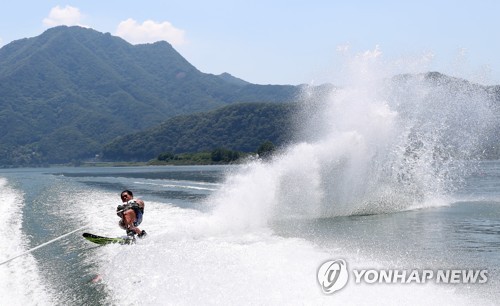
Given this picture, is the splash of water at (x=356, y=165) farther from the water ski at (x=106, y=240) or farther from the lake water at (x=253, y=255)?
the water ski at (x=106, y=240)

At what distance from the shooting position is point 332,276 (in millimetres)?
11859

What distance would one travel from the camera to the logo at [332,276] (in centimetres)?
1091

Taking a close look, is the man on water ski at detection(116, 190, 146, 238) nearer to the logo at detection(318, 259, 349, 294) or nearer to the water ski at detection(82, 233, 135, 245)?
the water ski at detection(82, 233, 135, 245)

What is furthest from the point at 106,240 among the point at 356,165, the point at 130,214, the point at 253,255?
the point at 356,165

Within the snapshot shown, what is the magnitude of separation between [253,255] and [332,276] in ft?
13.0

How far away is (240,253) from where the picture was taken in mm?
15766

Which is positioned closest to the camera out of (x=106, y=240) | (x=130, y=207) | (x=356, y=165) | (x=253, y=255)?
(x=253, y=255)

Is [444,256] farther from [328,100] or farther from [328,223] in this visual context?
[328,100]

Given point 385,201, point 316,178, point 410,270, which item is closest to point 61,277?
point 410,270

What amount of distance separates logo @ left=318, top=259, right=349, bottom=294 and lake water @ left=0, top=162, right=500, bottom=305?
0.66 feet

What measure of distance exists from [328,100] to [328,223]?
9999 millimetres

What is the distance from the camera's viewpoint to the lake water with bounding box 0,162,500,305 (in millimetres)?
11031

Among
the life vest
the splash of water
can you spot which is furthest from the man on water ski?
the splash of water

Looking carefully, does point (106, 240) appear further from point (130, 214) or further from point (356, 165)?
point (356, 165)
